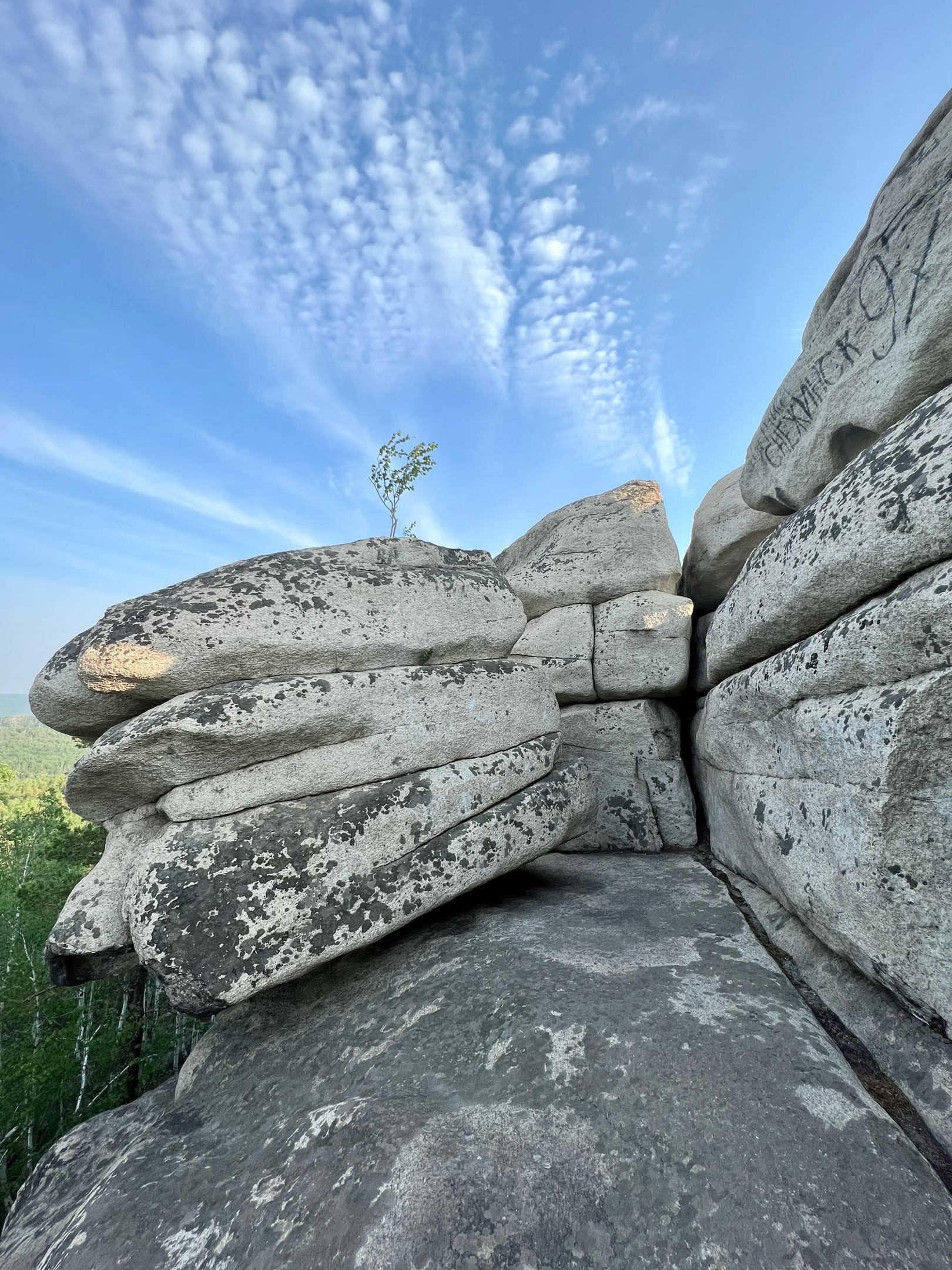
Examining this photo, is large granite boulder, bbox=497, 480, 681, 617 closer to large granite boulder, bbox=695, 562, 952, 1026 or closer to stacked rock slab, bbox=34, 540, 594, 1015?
stacked rock slab, bbox=34, 540, 594, 1015

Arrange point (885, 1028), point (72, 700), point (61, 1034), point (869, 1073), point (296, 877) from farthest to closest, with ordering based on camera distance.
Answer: point (61, 1034)
point (72, 700)
point (296, 877)
point (885, 1028)
point (869, 1073)

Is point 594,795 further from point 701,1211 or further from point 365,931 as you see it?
point 701,1211

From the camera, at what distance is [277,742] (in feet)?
15.3

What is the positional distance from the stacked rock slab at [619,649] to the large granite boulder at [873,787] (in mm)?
3024

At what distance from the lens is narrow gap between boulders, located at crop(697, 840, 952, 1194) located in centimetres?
261

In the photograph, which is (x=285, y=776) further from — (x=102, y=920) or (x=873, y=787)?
Answer: (x=873, y=787)

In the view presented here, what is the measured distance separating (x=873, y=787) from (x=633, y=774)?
185 inches

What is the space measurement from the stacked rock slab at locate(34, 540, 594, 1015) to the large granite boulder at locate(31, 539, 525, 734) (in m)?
0.02

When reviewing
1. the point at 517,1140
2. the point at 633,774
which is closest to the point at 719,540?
the point at 633,774

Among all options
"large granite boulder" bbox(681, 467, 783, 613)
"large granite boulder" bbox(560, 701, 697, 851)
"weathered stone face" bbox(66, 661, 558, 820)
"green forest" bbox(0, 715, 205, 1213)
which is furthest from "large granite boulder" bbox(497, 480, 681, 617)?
"green forest" bbox(0, 715, 205, 1213)

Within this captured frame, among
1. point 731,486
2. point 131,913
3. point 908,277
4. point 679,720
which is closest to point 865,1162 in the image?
point 131,913

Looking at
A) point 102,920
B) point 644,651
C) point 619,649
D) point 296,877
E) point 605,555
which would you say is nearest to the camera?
point 296,877

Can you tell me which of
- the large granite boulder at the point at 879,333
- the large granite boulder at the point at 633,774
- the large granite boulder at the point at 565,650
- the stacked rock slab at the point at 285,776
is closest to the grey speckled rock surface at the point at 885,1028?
the stacked rock slab at the point at 285,776

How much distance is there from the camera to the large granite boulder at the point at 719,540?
8.73 meters
